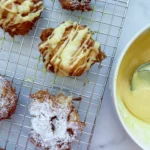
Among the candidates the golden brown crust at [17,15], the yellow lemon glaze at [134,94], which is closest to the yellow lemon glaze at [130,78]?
the yellow lemon glaze at [134,94]

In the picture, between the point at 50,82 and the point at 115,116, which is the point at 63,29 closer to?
the point at 50,82

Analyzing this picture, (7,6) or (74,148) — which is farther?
(74,148)

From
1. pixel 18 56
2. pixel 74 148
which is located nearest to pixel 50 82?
pixel 18 56

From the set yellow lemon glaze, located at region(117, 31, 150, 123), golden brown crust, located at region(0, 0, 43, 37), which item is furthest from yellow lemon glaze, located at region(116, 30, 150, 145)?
golden brown crust, located at region(0, 0, 43, 37)

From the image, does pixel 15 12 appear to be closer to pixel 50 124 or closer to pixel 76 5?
pixel 76 5

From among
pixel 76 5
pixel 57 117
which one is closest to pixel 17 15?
pixel 76 5

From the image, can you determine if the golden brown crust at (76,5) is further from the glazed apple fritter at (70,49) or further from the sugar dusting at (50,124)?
the sugar dusting at (50,124)

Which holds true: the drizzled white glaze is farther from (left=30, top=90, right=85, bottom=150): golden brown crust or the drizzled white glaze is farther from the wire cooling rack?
(left=30, top=90, right=85, bottom=150): golden brown crust
